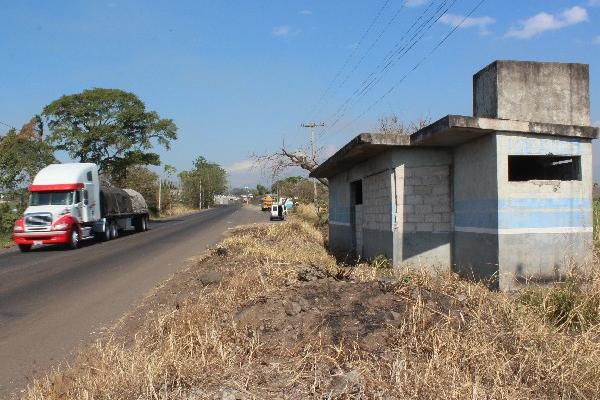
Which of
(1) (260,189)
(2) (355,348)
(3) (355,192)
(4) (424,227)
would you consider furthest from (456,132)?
(1) (260,189)

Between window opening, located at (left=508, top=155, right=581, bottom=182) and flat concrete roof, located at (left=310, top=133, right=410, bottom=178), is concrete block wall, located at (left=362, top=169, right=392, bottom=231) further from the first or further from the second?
window opening, located at (left=508, top=155, right=581, bottom=182)

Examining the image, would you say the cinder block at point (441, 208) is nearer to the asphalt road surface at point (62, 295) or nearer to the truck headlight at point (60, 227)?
the asphalt road surface at point (62, 295)

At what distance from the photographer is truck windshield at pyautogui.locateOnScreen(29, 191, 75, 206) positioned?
24062 mm

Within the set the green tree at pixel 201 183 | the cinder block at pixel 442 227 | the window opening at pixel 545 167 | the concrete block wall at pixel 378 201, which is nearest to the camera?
the window opening at pixel 545 167

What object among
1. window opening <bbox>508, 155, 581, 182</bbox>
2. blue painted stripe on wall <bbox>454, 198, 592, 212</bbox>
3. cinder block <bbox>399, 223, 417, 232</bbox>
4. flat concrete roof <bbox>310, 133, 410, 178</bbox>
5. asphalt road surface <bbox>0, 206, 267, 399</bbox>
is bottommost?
asphalt road surface <bbox>0, 206, 267, 399</bbox>

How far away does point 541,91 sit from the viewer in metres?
11.0

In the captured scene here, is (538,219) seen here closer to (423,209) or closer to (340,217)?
(423,209)

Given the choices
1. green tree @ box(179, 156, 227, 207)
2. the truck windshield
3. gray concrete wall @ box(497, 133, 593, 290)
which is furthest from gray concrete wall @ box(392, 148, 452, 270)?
green tree @ box(179, 156, 227, 207)

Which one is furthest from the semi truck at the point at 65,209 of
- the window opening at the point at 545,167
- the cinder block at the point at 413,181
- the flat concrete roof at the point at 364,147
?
the window opening at the point at 545,167

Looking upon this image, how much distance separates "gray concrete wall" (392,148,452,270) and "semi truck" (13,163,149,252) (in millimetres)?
15695

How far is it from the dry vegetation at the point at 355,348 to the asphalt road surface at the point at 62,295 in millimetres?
711

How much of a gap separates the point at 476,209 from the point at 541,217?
125 centimetres

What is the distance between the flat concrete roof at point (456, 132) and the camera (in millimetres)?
9969

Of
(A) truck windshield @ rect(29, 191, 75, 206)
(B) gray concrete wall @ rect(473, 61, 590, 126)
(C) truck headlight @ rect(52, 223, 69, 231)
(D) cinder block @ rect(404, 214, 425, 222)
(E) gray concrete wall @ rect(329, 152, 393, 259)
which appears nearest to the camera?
(B) gray concrete wall @ rect(473, 61, 590, 126)
